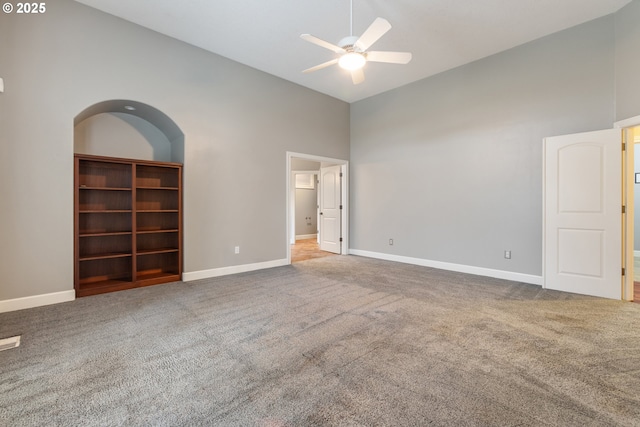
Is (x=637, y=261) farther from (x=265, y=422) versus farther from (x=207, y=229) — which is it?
(x=207, y=229)

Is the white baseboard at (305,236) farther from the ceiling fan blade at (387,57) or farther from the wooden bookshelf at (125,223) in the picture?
the ceiling fan blade at (387,57)

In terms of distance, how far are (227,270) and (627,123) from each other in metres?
5.77

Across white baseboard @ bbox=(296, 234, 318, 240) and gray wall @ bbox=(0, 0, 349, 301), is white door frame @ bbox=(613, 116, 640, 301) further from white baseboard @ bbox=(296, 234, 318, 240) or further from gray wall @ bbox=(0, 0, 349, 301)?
white baseboard @ bbox=(296, 234, 318, 240)

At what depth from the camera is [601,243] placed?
11.2 feet

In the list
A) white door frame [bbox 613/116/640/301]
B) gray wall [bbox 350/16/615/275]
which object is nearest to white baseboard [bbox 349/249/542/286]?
gray wall [bbox 350/16/615/275]

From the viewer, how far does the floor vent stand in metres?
2.21

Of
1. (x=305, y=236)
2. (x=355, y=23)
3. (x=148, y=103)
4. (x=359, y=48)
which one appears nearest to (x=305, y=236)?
(x=305, y=236)

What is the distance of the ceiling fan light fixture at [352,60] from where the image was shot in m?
2.70

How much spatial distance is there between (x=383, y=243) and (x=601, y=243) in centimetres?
333

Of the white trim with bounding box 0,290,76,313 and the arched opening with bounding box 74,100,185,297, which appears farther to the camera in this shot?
the arched opening with bounding box 74,100,185,297

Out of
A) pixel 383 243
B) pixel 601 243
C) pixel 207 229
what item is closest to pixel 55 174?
pixel 207 229

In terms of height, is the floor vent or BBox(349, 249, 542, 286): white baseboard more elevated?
BBox(349, 249, 542, 286): white baseboard

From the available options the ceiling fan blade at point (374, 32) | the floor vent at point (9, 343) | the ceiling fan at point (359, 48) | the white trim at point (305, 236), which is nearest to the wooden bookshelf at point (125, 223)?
the floor vent at point (9, 343)

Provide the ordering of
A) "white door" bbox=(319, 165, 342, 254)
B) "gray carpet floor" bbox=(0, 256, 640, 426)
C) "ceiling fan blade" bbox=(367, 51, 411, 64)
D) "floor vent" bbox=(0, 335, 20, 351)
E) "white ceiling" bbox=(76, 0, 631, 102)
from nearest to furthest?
"gray carpet floor" bbox=(0, 256, 640, 426), "floor vent" bbox=(0, 335, 20, 351), "ceiling fan blade" bbox=(367, 51, 411, 64), "white ceiling" bbox=(76, 0, 631, 102), "white door" bbox=(319, 165, 342, 254)
